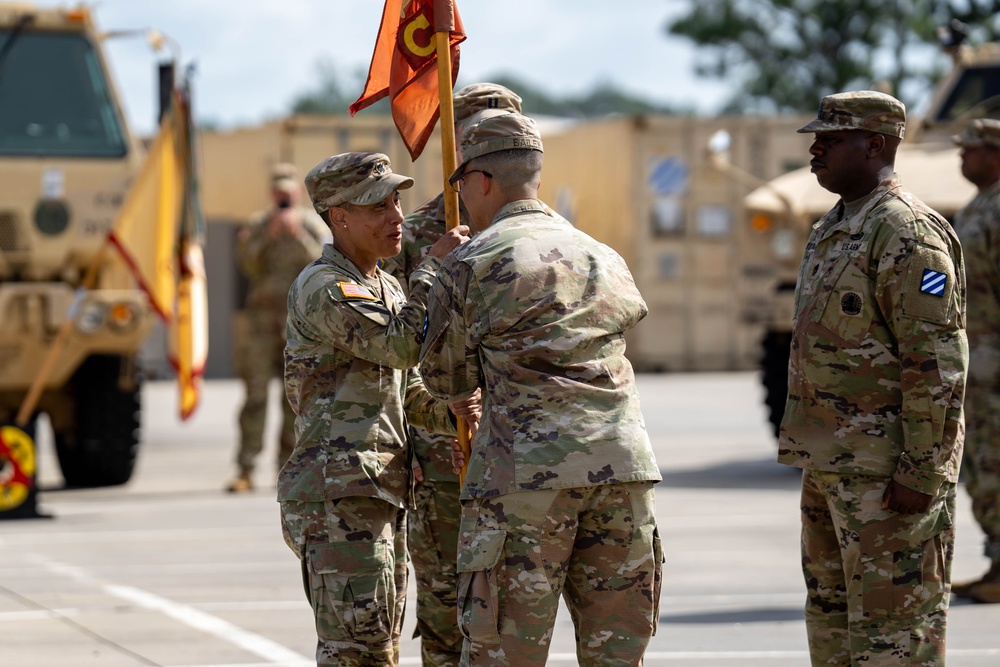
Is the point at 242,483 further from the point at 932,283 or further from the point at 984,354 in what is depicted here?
the point at 932,283

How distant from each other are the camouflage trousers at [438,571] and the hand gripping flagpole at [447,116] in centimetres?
11

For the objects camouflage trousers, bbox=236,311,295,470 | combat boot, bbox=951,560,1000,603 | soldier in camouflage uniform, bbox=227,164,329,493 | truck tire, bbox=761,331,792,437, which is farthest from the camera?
truck tire, bbox=761,331,792,437

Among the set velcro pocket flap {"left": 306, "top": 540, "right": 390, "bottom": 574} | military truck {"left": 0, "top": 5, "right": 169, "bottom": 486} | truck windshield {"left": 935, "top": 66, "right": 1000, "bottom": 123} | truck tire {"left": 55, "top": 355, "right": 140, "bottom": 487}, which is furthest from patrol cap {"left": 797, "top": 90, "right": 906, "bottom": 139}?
truck windshield {"left": 935, "top": 66, "right": 1000, "bottom": 123}

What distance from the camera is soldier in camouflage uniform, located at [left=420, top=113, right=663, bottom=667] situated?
4.85 meters

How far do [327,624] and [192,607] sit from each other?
3.37 m

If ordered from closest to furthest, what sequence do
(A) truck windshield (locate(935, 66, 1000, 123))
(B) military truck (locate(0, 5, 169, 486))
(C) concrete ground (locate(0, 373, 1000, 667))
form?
1. (C) concrete ground (locate(0, 373, 1000, 667))
2. (B) military truck (locate(0, 5, 169, 486))
3. (A) truck windshield (locate(935, 66, 1000, 123))

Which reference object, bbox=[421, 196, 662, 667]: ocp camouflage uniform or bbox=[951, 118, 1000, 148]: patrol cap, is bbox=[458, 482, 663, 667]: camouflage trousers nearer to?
bbox=[421, 196, 662, 667]: ocp camouflage uniform

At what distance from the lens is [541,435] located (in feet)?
15.9

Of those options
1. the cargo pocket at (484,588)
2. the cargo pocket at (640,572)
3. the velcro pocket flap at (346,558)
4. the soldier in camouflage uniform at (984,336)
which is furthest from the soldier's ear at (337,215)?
the soldier in camouflage uniform at (984,336)

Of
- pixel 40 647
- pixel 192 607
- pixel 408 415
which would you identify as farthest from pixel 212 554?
pixel 408 415

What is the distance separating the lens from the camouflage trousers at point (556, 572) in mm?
4848

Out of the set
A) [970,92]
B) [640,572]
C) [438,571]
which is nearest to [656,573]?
[640,572]

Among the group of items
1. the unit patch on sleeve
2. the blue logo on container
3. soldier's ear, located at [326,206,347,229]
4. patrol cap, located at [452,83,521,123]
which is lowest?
the blue logo on container

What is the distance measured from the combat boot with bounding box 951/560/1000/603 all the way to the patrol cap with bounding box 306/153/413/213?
4.03 meters
